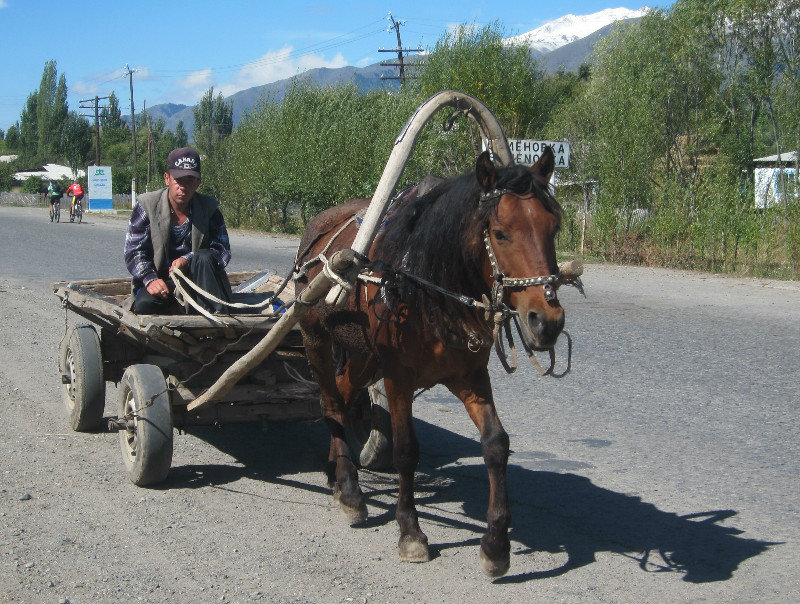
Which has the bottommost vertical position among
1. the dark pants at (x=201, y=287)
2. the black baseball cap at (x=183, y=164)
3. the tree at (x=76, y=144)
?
the dark pants at (x=201, y=287)

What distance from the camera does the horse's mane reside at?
12.4 ft

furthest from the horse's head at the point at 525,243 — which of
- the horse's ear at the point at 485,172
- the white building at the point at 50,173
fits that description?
the white building at the point at 50,173

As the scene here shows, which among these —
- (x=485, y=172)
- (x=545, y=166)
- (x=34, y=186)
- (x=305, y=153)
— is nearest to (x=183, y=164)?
(x=485, y=172)

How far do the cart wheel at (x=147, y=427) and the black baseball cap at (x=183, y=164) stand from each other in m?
1.34

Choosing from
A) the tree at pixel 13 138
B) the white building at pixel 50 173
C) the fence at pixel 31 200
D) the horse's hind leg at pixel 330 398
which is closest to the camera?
the horse's hind leg at pixel 330 398

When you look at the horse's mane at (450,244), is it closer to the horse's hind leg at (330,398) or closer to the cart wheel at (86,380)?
the horse's hind leg at (330,398)

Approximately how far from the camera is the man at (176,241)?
19.2ft

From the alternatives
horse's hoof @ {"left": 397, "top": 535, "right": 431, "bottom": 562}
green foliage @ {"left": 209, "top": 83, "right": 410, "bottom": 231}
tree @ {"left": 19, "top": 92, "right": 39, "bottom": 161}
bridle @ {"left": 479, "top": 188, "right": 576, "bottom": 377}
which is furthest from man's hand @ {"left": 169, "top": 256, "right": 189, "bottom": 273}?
tree @ {"left": 19, "top": 92, "right": 39, "bottom": 161}

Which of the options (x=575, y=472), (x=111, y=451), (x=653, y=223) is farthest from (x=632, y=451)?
(x=653, y=223)

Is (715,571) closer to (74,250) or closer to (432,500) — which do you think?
(432,500)

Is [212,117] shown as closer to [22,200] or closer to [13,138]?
[22,200]

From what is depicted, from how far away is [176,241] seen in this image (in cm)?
613

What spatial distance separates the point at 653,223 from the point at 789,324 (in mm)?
9040

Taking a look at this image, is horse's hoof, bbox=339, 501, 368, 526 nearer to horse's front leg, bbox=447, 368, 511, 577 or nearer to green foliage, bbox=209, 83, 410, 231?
horse's front leg, bbox=447, 368, 511, 577
